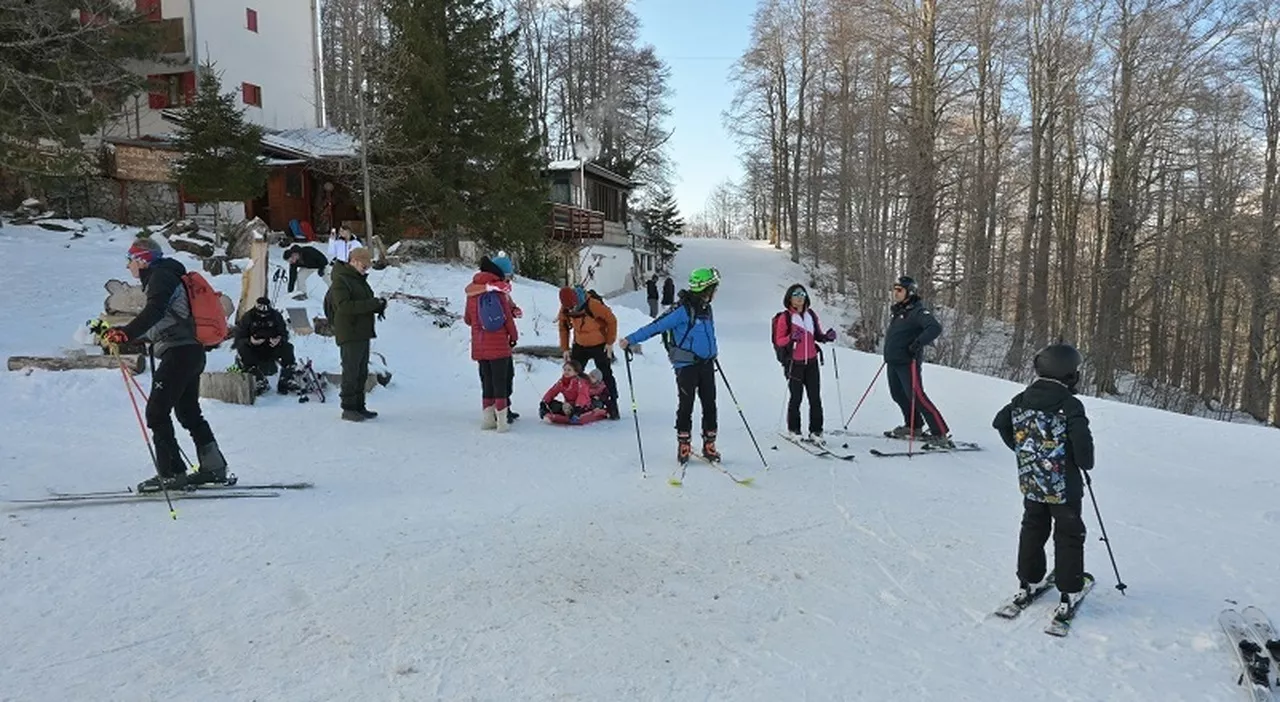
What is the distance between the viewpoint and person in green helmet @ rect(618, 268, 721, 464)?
654 centimetres

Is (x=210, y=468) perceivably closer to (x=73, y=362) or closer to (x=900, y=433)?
(x=73, y=362)

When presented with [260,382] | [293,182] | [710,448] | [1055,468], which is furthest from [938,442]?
[293,182]

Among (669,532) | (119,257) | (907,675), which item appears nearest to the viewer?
(907,675)

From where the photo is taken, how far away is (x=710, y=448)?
265 inches

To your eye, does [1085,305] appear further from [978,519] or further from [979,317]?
[978,519]

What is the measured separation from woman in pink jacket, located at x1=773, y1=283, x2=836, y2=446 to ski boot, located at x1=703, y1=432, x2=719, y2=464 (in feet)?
4.81

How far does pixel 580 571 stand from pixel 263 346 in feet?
21.6

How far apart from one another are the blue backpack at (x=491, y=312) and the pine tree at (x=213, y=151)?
50.1 ft

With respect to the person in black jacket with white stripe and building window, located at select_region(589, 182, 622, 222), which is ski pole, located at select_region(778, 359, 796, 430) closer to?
the person in black jacket with white stripe

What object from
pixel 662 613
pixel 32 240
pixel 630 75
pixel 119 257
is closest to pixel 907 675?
pixel 662 613

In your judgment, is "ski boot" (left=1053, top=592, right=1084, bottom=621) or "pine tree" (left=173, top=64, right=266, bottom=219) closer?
"ski boot" (left=1053, top=592, right=1084, bottom=621)

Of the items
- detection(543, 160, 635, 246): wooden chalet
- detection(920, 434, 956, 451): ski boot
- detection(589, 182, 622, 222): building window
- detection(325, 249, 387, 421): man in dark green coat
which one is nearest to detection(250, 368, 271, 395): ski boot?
detection(325, 249, 387, 421): man in dark green coat

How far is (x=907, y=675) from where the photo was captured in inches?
122

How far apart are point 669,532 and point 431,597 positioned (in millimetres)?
1657
